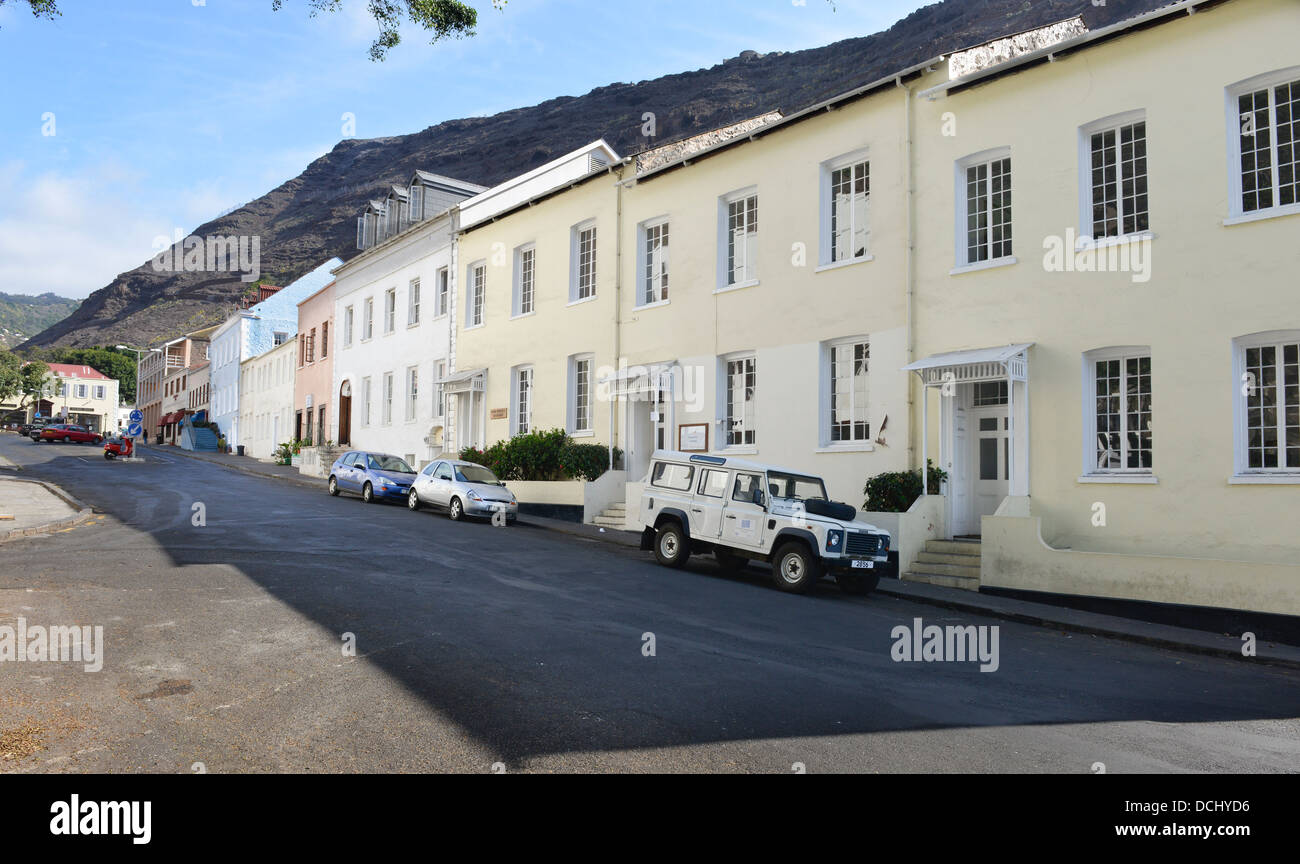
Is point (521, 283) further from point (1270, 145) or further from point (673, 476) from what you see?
point (1270, 145)

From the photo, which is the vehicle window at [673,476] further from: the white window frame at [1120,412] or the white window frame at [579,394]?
the white window frame at [579,394]

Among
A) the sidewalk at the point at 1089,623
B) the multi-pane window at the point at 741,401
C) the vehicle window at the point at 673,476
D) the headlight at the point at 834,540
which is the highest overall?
the multi-pane window at the point at 741,401

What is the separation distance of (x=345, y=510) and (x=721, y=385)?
9346 millimetres

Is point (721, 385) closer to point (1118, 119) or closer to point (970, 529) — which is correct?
point (970, 529)

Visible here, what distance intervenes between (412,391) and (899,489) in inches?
849

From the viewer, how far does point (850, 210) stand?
17500 millimetres

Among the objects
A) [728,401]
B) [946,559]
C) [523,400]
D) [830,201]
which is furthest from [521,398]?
[946,559]

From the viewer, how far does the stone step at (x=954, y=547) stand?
14195 millimetres

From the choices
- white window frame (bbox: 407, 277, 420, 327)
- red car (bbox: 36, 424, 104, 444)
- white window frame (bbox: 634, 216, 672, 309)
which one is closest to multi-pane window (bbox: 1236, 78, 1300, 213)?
white window frame (bbox: 634, 216, 672, 309)

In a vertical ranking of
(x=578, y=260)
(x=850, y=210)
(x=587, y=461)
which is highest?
(x=578, y=260)

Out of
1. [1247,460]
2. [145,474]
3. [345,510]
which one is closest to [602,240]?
[345,510]

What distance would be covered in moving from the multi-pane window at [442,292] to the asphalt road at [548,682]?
59.1 feet

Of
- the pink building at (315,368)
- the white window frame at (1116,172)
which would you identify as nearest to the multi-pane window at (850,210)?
the white window frame at (1116,172)

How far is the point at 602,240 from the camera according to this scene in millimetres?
23109
